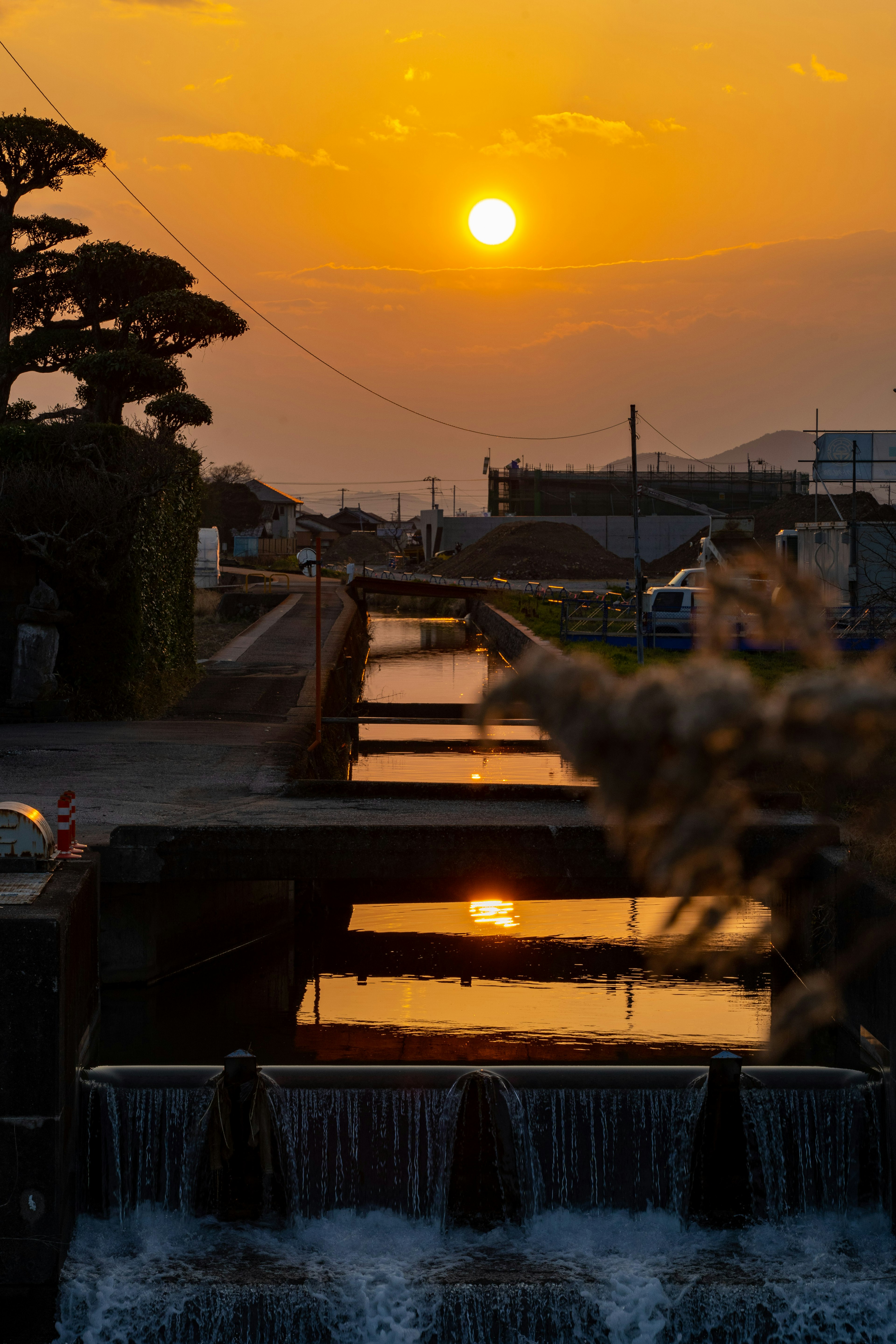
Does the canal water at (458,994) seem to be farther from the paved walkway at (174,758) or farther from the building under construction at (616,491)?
the building under construction at (616,491)

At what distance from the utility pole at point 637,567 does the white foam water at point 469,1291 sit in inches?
726

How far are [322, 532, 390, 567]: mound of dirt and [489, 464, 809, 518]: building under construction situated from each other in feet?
41.9

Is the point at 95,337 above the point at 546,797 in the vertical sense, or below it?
above

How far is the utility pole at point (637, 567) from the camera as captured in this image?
1131 inches

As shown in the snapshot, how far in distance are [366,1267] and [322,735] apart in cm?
1236

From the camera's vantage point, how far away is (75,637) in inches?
789

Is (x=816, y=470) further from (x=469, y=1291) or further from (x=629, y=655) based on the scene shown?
(x=469, y=1291)

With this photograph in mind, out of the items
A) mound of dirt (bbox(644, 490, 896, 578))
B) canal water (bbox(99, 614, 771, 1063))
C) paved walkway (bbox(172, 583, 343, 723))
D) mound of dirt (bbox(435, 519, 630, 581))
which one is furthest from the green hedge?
mound of dirt (bbox(435, 519, 630, 581))

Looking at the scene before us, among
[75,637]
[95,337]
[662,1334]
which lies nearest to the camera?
[662,1334]

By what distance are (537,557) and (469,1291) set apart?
83923 mm

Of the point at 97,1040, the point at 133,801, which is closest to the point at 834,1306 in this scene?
the point at 97,1040

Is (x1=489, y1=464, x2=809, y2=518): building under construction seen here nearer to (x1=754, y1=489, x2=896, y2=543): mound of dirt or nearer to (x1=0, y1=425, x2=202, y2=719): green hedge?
(x1=754, y1=489, x2=896, y2=543): mound of dirt

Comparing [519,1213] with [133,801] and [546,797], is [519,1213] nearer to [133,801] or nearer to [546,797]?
[546,797]

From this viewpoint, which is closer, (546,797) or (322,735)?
(546,797)
